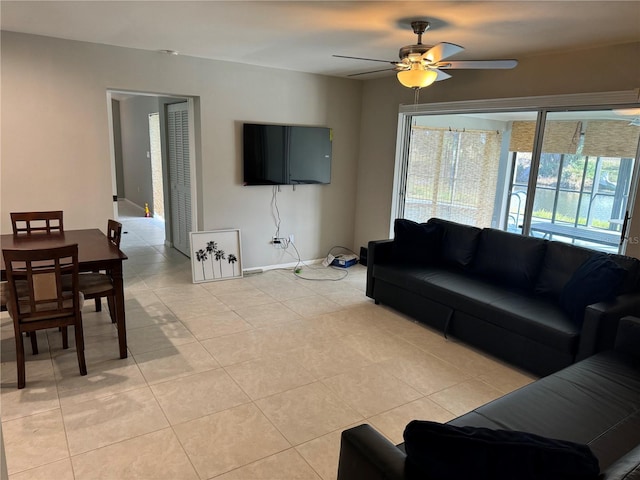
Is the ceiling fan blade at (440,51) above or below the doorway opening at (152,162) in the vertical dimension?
above

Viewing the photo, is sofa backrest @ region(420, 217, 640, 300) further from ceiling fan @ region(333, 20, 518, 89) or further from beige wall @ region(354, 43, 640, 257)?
→ ceiling fan @ region(333, 20, 518, 89)

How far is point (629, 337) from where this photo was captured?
256 centimetres

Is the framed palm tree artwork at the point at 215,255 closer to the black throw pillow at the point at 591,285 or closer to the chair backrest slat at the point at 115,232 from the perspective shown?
the chair backrest slat at the point at 115,232

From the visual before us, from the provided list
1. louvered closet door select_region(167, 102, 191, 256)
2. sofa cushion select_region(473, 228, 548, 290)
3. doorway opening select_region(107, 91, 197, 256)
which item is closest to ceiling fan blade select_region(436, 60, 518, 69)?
sofa cushion select_region(473, 228, 548, 290)

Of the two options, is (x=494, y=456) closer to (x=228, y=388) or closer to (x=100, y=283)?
(x=228, y=388)

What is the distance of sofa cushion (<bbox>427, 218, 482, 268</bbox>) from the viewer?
422 cm

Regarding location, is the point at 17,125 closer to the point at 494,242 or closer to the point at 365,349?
the point at 365,349

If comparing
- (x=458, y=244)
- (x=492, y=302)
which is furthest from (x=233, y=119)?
(x=492, y=302)

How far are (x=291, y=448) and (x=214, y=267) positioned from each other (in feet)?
10.3

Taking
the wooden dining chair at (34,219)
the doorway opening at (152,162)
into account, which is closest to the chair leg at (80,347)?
the wooden dining chair at (34,219)

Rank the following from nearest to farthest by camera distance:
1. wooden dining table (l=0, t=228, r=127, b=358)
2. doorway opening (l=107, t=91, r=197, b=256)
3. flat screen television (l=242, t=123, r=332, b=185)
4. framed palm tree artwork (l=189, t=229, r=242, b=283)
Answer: wooden dining table (l=0, t=228, r=127, b=358) < framed palm tree artwork (l=189, t=229, r=242, b=283) < flat screen television (l=242, t=123, r=332, b=185) < doorway opening (l=107, t=91, r=197, b=256)

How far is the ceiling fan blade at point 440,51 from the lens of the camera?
2.72 m

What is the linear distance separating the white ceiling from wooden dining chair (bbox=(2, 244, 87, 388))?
1.75m

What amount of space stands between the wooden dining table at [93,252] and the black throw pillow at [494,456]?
2.48 meters
